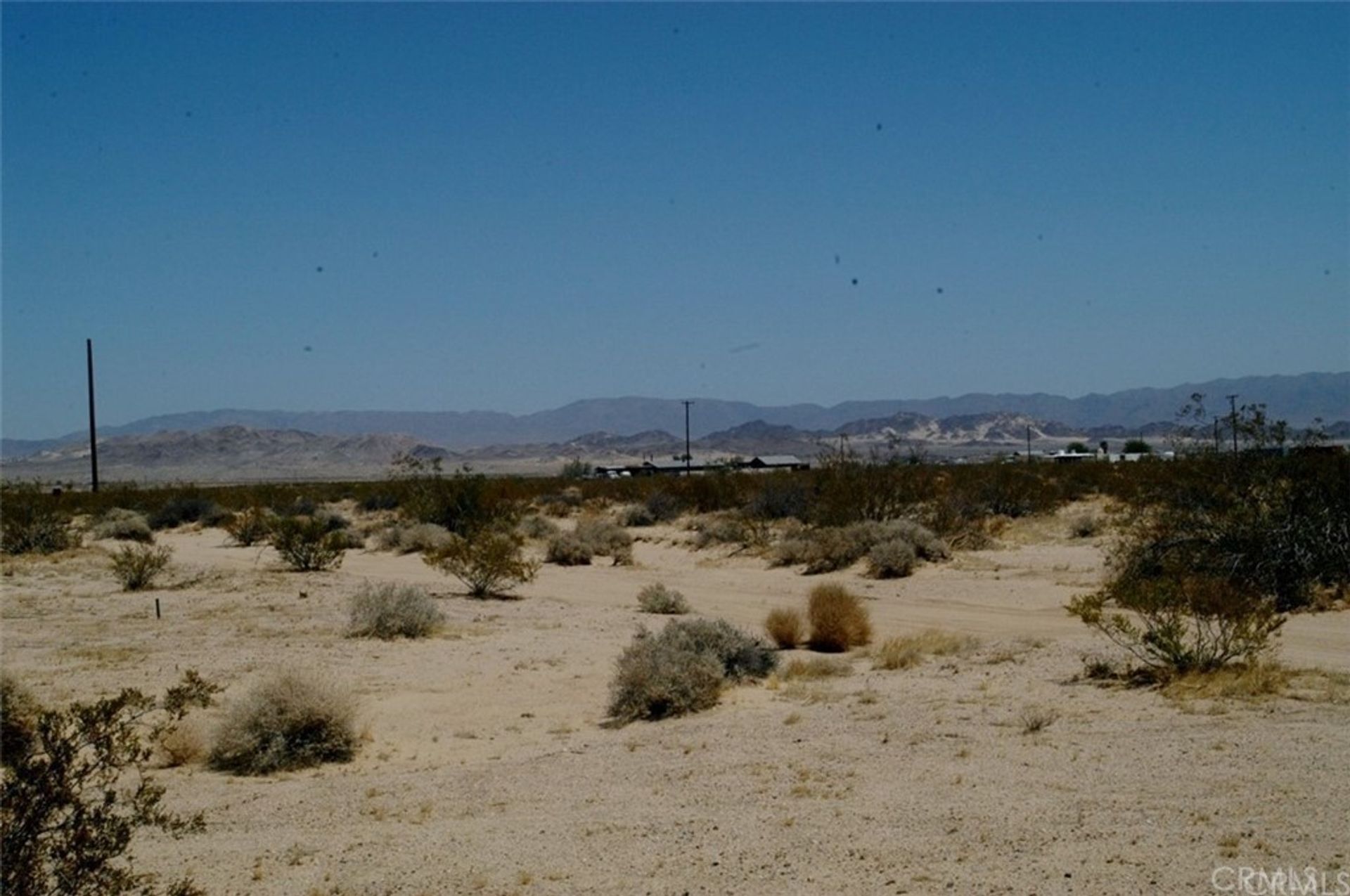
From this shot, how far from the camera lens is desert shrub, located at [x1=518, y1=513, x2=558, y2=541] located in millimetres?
39250

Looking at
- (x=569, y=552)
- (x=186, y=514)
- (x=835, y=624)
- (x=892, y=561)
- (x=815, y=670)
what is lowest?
(x=186, y=514)

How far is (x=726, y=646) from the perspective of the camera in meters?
14.7

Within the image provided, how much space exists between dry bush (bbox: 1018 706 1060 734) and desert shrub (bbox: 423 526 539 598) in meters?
14.7

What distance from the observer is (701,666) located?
1342 centimetres

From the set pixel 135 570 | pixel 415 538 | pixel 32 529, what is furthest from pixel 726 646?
pixel 32 529

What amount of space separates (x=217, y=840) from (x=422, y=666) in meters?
7.70

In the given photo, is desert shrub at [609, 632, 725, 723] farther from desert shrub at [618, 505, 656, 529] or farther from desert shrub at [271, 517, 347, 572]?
desert shrub at [618, 505, 656, 529]

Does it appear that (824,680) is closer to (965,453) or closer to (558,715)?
(558,715)

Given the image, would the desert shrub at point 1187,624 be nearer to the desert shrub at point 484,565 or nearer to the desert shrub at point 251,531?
the desert shrub at point 484,565

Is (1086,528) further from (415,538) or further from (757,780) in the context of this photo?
(757,780)

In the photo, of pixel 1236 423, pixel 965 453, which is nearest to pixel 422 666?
pixel 1236 423

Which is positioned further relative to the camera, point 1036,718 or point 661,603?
point 661,603

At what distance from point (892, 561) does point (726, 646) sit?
13.3 m

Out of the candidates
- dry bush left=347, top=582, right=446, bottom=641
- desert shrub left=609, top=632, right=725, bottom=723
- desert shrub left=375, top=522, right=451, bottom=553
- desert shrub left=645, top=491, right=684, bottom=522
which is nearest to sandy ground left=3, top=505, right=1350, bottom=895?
desert shrub left=609, top=632, right=725, bottom=723
